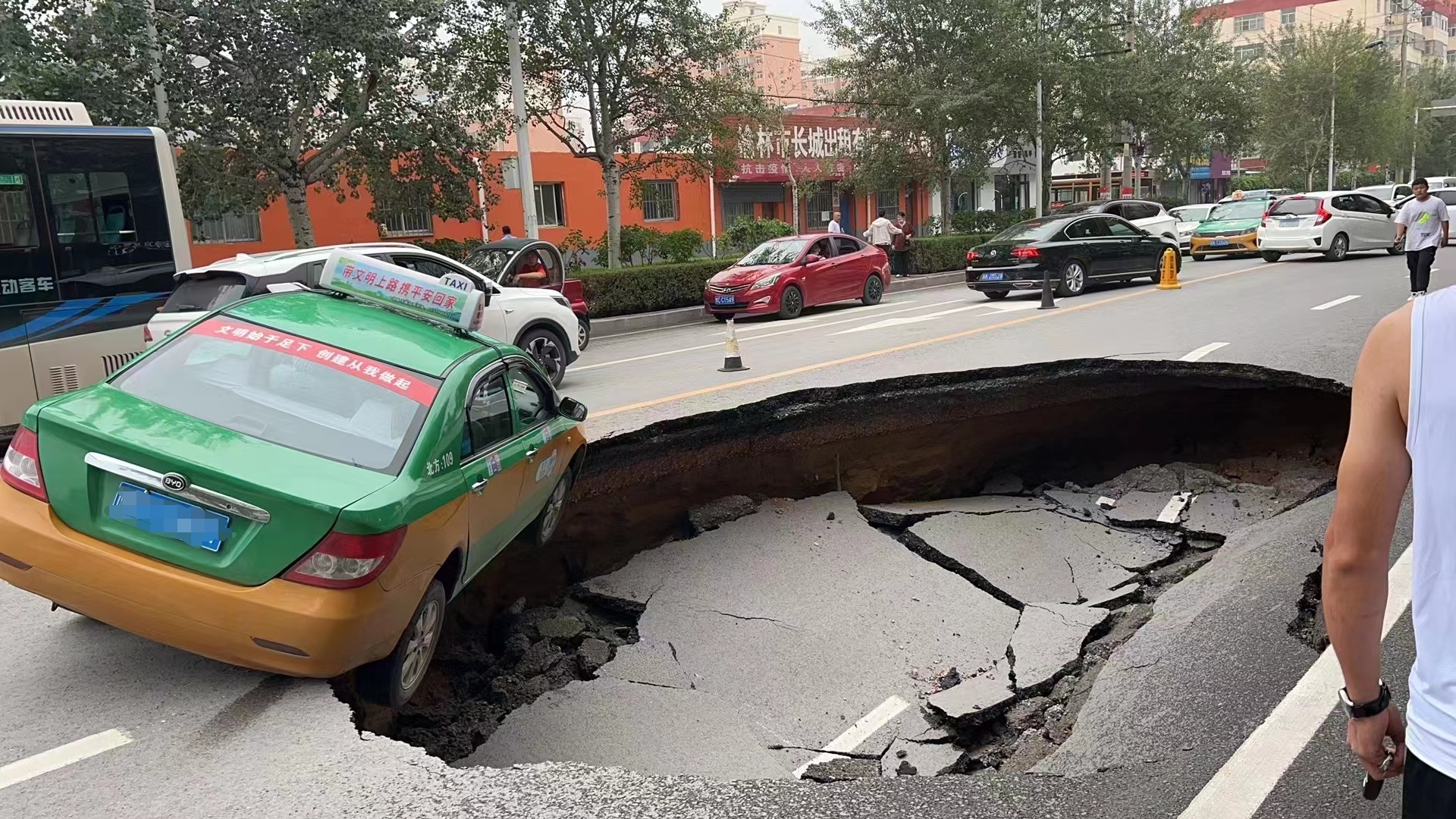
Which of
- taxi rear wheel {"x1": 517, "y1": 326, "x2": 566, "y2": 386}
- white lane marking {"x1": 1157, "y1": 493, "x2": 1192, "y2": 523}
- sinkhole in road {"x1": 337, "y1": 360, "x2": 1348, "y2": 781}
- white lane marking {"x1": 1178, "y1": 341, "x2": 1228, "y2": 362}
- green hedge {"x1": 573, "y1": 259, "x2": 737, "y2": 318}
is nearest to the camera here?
sinkhole in road {"x1": 337, "y1": 360, "x2": 1348, "y2": 781}

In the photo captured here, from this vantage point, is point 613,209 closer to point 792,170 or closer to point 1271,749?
point 792,170

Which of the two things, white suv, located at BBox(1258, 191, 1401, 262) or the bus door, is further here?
white suv, located at BBox(1258, 191, 1401, 262)

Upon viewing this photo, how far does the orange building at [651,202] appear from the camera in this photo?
73.0ft

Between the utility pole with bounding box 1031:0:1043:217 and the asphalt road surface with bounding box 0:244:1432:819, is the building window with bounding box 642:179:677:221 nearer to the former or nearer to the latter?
the utility pole with bounding box 1031:0:1043:217

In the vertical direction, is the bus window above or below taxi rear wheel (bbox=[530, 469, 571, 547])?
above

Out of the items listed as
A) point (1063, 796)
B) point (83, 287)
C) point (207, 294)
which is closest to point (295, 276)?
point (207, 294)

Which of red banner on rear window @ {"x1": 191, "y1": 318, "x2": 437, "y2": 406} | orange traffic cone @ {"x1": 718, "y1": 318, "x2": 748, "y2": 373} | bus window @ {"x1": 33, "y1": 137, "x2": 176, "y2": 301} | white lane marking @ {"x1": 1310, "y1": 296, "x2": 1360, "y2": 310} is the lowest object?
white lane marking @ {"x1": 1310, "y1": 296, "x2": 1360, "y2": 310}

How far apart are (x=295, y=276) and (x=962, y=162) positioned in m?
22.8

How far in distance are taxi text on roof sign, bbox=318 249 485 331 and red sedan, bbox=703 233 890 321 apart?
473 inches

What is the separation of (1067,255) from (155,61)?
1370 cm

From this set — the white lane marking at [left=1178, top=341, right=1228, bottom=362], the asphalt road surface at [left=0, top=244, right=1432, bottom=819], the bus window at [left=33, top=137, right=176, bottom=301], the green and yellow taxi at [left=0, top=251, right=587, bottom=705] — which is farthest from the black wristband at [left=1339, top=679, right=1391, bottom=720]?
the bus window at [left=33, top=137, right=176, bottom=301]

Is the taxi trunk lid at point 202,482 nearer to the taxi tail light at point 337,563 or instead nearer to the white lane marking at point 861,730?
the taxi tail light at point 337,563

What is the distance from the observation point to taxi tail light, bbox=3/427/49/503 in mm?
3521

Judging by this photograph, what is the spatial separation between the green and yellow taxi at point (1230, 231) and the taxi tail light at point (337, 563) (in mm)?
24054
